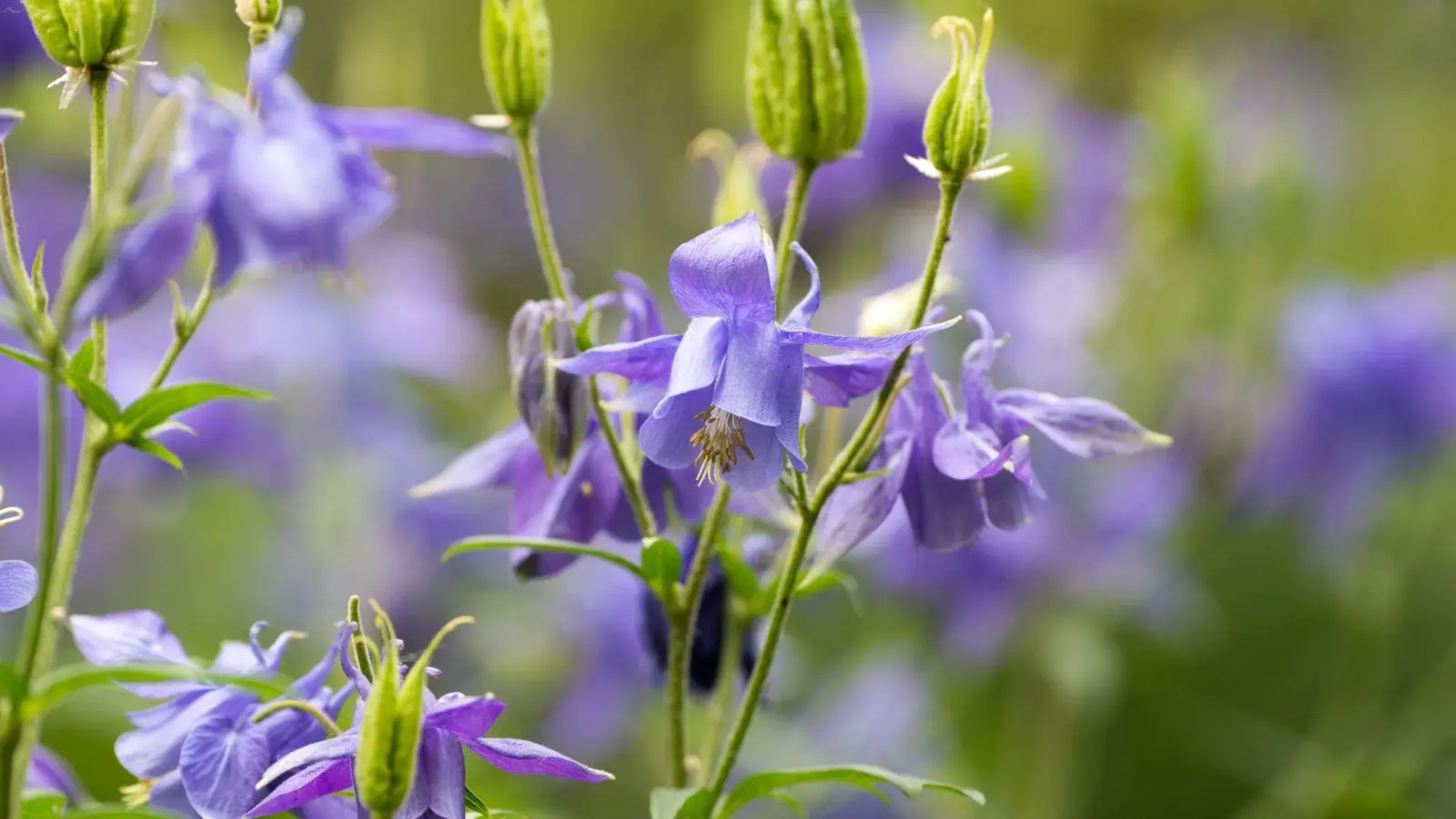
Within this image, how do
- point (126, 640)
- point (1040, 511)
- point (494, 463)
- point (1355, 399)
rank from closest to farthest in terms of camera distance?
point (126, 640)
point (494, 463)
point (1040, 511)
point (1355, 399)

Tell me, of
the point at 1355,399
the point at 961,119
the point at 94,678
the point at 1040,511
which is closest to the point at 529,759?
the point at 94,678

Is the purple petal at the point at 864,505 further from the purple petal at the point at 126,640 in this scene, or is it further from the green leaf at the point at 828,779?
the purple petal at the point at 126,640

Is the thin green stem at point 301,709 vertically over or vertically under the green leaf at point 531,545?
under

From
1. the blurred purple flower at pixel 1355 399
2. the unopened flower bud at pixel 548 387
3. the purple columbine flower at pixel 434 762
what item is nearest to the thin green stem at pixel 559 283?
the unopened flower bud at pixel 548 387

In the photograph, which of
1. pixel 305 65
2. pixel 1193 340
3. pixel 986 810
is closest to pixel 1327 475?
pixel 1193 340

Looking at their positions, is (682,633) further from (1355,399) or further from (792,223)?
(1355,399)

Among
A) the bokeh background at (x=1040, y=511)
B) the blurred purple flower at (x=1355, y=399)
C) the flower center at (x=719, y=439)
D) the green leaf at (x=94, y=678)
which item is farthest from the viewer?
the blurred purple flower at (x=1355, y=399)

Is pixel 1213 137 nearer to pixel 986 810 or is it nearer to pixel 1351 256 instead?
pixel 986 810
